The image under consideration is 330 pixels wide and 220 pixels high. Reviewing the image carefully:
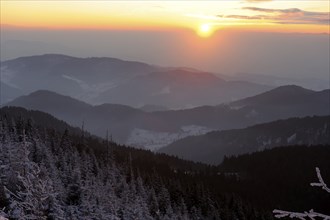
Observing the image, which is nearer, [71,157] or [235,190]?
[71,157]

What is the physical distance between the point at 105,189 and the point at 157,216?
11999 millimetres

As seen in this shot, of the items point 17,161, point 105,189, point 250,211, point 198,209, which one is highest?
point 17,161

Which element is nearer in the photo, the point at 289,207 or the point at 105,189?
the point at 105,189

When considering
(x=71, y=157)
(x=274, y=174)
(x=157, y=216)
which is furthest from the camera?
(x=274, y=174)

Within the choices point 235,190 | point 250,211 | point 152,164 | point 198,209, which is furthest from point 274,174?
point 198,209

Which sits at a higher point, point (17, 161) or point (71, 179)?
point (17, 161)

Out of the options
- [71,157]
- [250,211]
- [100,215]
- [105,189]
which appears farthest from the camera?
[250,211]

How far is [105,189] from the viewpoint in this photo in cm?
7519

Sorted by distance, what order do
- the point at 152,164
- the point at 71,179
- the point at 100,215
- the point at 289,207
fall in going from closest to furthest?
the point at 100,215 < the point at 71,179 < the point at 152,164 < the point at 289,207

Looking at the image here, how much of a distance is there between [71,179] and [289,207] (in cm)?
11319

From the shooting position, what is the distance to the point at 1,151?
73.1m

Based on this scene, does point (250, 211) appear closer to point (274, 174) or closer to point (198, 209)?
point (198, 209)

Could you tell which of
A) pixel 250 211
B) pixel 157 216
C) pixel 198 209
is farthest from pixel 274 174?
pixel 157 216

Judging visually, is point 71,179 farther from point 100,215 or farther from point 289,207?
point 289,207
